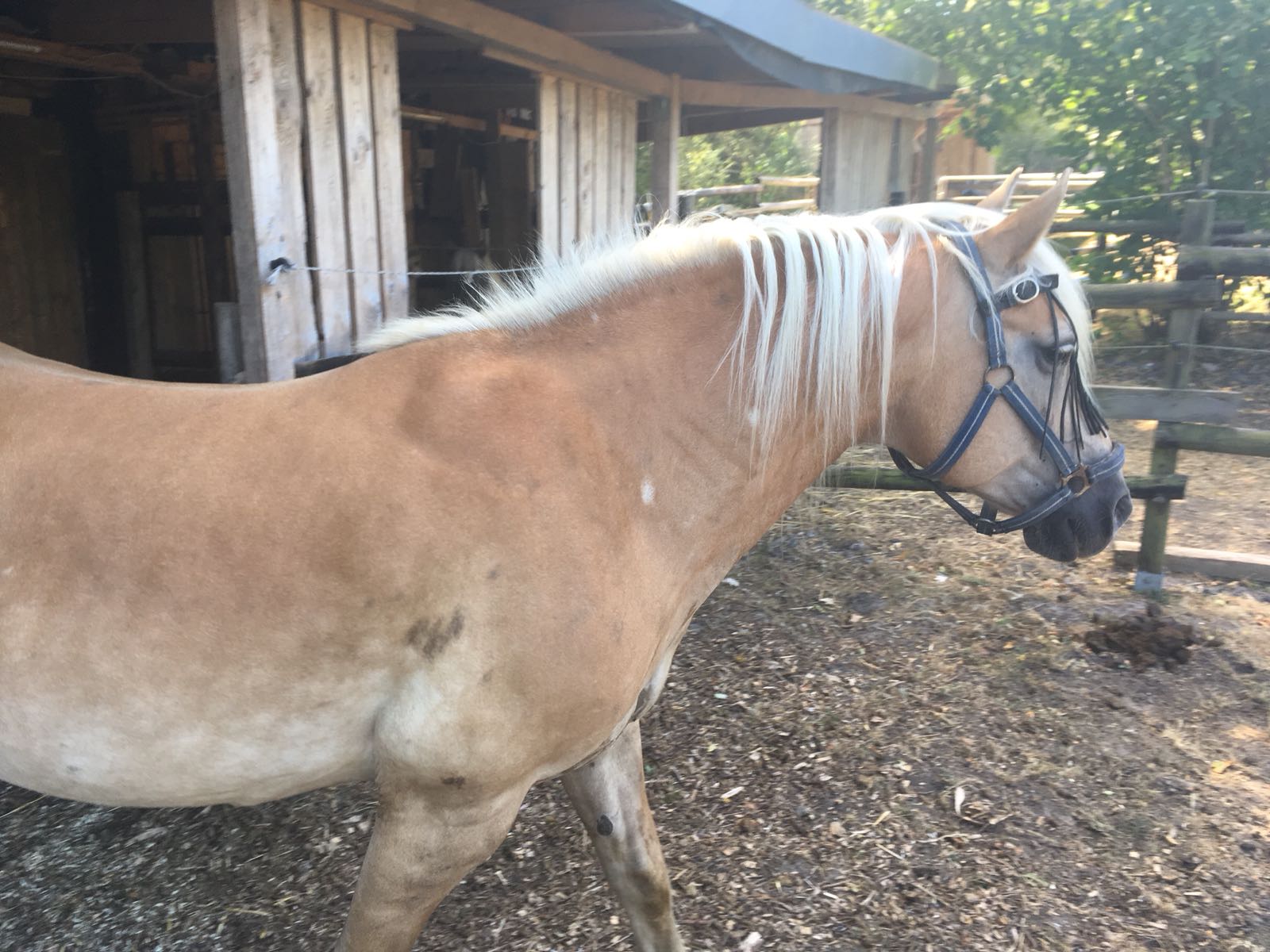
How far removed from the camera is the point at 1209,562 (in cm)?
461

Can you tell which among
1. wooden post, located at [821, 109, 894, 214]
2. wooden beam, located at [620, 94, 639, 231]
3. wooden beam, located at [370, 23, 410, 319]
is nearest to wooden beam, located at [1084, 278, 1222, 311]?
wooden post, located at [821, 109, 894, 214]

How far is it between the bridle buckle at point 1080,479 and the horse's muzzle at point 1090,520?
12mm

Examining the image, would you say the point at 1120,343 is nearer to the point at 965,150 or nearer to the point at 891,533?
the point at 891,533

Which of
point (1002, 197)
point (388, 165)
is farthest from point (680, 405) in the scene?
point (388, 165)

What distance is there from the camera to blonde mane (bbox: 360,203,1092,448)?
69.3 inches

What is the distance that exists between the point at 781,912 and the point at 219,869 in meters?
1.73

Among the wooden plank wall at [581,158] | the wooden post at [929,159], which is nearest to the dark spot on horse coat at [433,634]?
the wooden plank wall at [581,158]

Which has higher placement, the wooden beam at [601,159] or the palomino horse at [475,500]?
the wooden beam at [601,159]

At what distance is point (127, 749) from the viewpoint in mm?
1605

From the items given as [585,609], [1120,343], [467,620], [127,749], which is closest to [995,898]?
[585,609]

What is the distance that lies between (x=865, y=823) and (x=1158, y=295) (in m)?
3.81

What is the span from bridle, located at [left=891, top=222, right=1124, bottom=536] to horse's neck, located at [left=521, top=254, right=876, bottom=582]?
246 mm

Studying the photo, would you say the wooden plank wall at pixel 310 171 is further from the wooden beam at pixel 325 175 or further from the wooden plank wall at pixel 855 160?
the wooden plank wall at pixel 855 160

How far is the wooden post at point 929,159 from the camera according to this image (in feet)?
29.7
